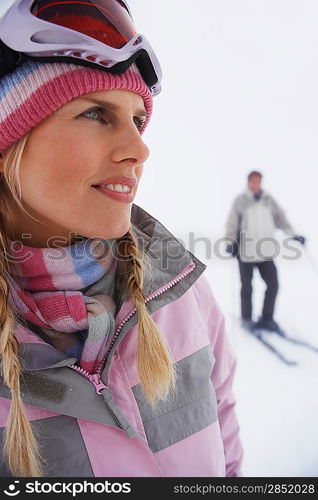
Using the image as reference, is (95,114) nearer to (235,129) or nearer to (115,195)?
(115,195)

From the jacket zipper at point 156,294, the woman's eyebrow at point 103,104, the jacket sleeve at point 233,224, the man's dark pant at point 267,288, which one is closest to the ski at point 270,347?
the man's dark pant at point 267,288

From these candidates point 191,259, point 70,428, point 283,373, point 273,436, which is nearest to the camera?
point 70,428

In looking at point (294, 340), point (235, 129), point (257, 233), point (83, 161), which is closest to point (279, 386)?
point (294, 340)

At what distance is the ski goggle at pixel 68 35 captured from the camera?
64 cm

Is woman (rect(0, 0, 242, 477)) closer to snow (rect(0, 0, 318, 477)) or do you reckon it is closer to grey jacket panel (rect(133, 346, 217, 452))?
grey jacket panel (rect(133, 346, 217, 452))

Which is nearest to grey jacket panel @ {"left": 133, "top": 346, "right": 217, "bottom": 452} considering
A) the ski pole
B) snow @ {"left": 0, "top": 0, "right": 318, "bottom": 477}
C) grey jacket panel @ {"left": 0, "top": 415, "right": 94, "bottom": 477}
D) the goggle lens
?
grey jacket panel @ {"left": 0, "top": 415, "right": 94, "bottom": 477}

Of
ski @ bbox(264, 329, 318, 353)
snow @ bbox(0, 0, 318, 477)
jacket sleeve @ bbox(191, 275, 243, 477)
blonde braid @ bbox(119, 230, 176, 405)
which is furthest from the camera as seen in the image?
snow @ bbox(0, 0, 318, 477)

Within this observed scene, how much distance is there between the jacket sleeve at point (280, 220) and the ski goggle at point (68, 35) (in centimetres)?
261

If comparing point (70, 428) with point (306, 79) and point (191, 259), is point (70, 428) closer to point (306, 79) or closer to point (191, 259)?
point (191, 259)

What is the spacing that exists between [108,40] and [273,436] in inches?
73.6

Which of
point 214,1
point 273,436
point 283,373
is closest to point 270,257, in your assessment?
point 283,373

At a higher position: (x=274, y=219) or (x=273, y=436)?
(x=274, y=219)

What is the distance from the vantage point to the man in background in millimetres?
3113

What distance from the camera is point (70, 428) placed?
64cm
